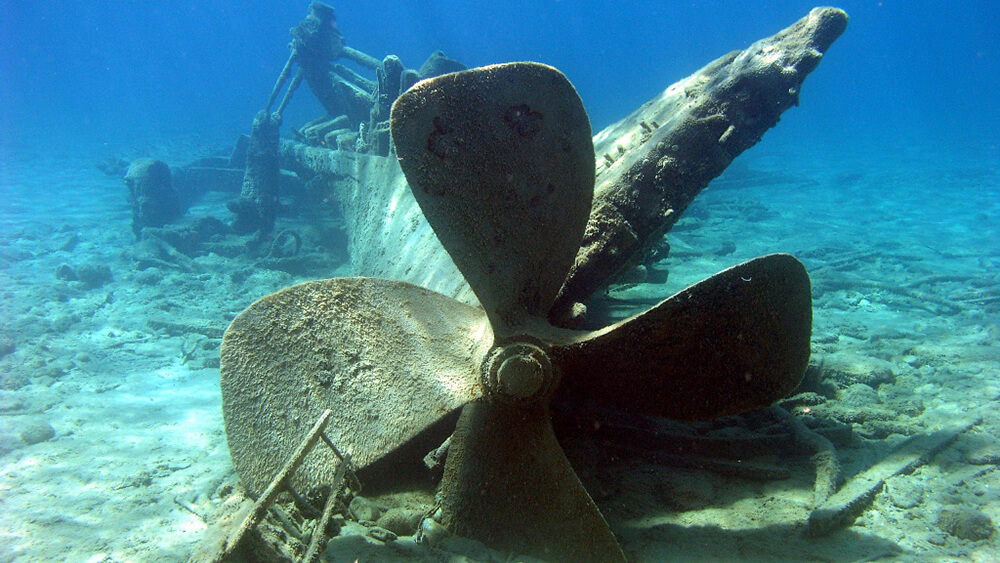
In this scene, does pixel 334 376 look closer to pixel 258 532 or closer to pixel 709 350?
pixel 258 532

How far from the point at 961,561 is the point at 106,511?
5.88m

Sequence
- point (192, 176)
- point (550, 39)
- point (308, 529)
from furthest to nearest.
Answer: point (550, 39) < point (192, 176) < point (308, 529)

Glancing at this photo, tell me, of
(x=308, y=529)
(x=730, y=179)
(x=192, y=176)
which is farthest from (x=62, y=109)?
(x=308, y=529)

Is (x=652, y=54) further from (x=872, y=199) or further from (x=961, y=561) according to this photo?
(x=961, y=561)

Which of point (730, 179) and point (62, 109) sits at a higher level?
point (62, 109)

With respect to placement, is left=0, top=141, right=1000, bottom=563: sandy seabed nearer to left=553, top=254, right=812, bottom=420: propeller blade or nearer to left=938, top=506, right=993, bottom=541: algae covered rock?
left=938, top=506, right=993, bottom=541: algae covered rock

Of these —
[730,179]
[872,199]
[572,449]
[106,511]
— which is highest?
[730,179]

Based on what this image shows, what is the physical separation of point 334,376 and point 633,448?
7.16ft

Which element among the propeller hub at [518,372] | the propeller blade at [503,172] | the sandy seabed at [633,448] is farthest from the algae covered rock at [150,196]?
the propeller hub at [518,372]

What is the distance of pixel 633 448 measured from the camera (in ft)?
11.7

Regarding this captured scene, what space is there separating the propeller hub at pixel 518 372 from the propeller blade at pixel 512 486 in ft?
0.32

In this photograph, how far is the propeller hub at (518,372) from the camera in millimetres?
2734

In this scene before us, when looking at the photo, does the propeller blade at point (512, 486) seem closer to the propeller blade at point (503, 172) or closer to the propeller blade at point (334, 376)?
the propeller blade at point (334, 376)

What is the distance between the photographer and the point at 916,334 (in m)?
6.50
